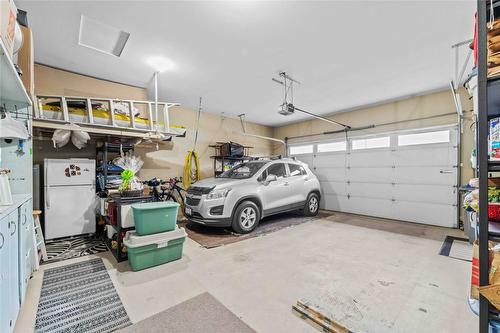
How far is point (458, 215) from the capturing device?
464 centimetres

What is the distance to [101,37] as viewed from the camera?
292 centimetres

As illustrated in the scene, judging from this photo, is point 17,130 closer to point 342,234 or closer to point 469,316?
point 469,316

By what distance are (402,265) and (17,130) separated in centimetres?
467

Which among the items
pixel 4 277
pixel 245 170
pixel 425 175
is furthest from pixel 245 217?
pixel 425 175

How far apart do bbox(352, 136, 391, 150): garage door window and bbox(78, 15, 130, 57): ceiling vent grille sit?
235 inches

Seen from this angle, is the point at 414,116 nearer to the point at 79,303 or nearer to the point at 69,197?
the point at 79,303

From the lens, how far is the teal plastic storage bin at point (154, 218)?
2.66 metres

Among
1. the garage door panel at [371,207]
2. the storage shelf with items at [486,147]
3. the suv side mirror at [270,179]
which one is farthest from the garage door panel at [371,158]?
the storage shelf with items at [486,147]

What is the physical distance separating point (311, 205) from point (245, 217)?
2.29 m

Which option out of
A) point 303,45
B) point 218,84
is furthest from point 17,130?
point 303,45

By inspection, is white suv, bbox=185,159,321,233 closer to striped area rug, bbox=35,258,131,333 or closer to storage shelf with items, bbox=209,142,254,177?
storage shelf with items, bbox=209,142,254,177

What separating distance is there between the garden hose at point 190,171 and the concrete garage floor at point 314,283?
2.78 meters

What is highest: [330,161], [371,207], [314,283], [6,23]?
[6,23]

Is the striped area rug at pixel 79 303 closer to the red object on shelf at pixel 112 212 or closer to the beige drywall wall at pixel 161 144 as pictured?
the red object on shelf at pixel 112 212
